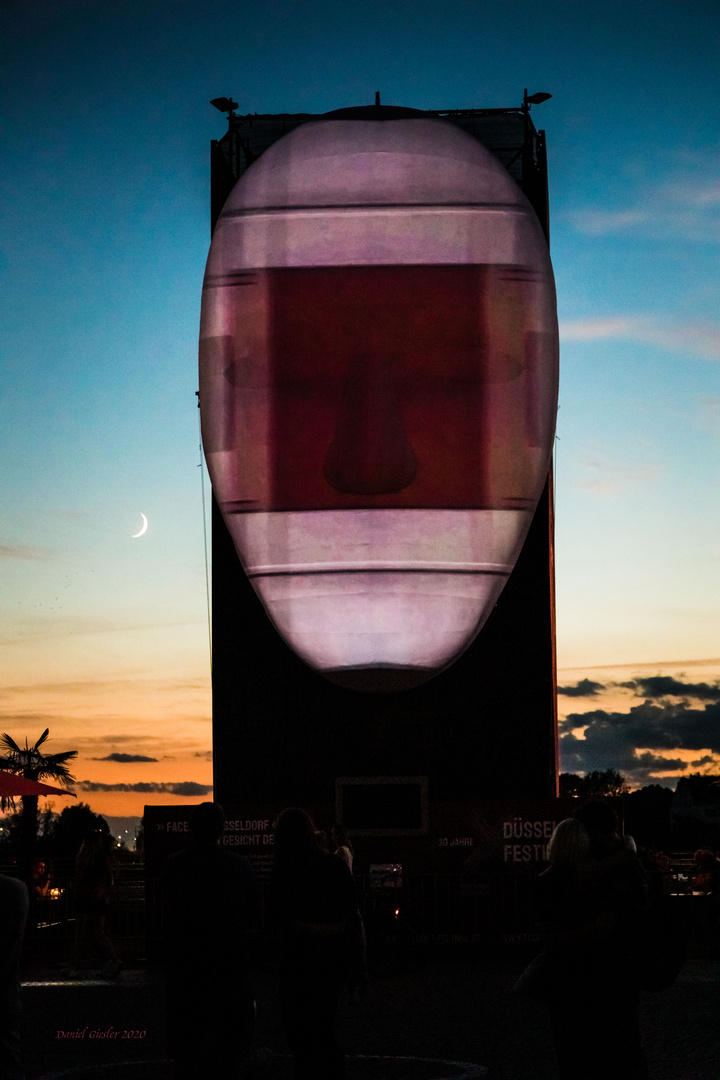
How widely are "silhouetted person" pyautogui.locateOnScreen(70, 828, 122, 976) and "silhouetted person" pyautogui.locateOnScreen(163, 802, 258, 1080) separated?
9.02 meters

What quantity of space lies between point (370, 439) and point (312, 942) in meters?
1.91

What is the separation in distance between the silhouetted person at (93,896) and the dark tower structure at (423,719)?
40.0ft

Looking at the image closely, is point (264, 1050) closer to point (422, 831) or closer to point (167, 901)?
point (167, 901)

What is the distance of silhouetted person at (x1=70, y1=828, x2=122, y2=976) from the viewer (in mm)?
13961

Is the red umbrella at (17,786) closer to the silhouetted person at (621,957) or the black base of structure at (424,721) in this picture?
the silhouetted person at (621,957)

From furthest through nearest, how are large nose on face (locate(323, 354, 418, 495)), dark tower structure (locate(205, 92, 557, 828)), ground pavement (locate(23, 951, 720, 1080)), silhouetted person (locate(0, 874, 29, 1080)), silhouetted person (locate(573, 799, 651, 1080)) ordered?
dark tower structure (locate(205, 92, 557, 828))
ground pavement (locate(23, 951, 720, 1080))
large nose on face (locate(323, 354, 418, 495))
silhouetted person (locate(573, 799, 651, 1080))
silhouetted person (locate(0, 874, 29, 1080))

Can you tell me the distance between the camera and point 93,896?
13.9 metres

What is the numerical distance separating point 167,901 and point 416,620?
1.40 meters

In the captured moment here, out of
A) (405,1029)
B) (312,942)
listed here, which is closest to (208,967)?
(312,942)

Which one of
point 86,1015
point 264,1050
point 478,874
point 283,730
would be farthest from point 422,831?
point 283,730

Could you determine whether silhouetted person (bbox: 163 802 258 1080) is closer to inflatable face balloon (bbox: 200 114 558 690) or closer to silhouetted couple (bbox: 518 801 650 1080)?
inflatable face balloon (bbox: 200 114 558 690)

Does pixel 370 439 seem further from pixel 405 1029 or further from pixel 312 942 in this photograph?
pixel 405 1029

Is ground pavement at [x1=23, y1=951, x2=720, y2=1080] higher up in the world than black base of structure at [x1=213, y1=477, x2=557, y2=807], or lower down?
lower down

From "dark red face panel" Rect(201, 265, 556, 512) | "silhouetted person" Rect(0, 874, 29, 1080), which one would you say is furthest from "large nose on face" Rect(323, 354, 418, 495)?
"silhouetted person" Rect(0, 874, 29, 1080)
